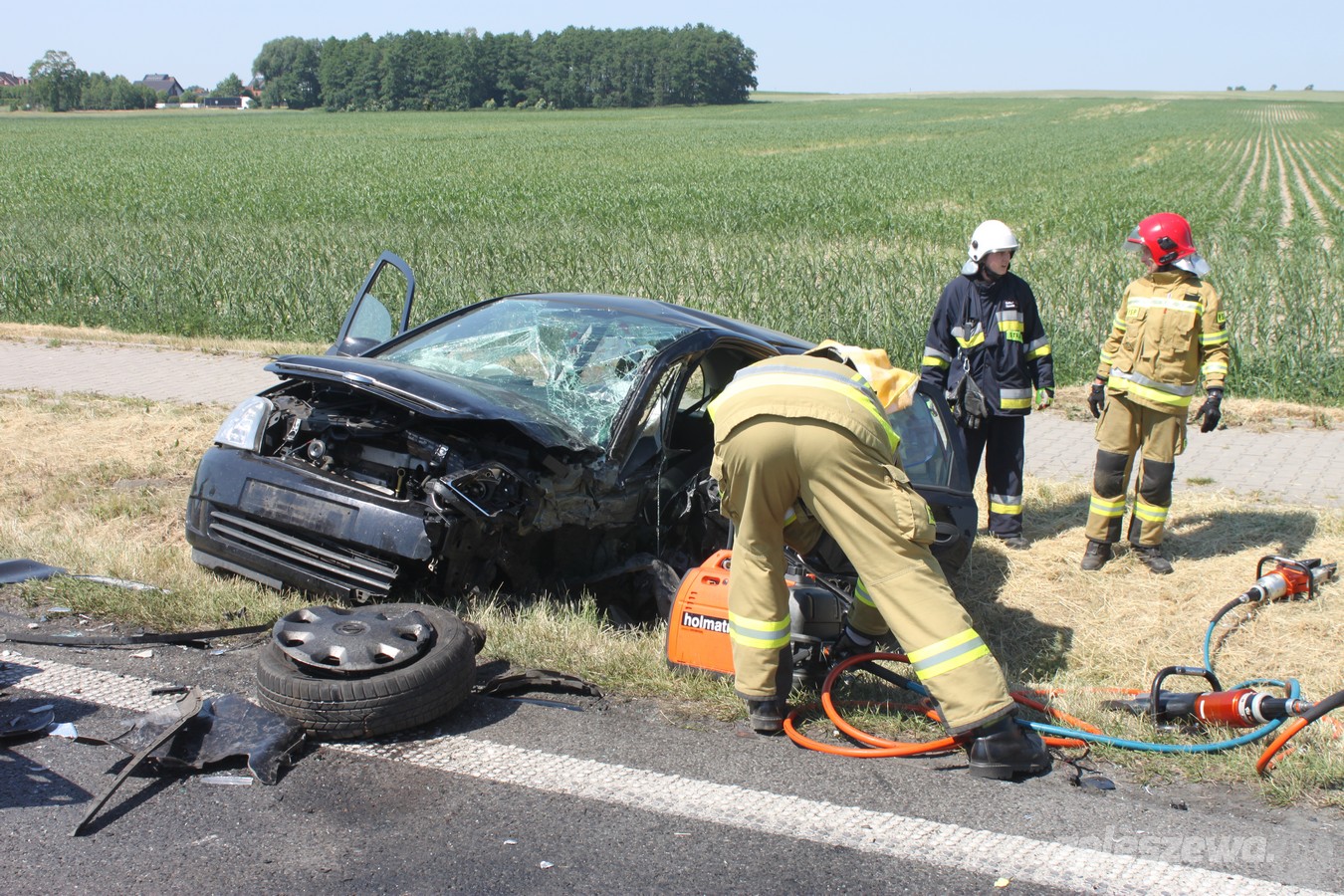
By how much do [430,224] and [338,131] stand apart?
57377 mm

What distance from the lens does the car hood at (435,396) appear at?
4.47 m

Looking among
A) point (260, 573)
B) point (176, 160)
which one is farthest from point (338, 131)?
point (260, 573)

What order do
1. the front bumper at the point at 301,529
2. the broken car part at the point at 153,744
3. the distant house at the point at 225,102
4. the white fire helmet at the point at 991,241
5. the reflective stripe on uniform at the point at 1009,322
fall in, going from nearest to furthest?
the broken car part at the point at 153,744
the front bumper at the point at 301,529
the white fire helmet at the point at 991,241
the reflective stripe on uniform at the point at 1009,322
the distant house at the point at 225,102

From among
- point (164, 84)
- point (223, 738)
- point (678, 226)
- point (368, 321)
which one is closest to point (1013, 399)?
point (368, 321)

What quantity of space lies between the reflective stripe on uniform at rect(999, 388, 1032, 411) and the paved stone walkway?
64.1 inches

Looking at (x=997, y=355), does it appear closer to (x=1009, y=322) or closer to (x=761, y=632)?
(x=1009, y=322)

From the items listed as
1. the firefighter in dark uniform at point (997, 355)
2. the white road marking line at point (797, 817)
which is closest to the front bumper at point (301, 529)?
the white road marking line at point (797, 817)

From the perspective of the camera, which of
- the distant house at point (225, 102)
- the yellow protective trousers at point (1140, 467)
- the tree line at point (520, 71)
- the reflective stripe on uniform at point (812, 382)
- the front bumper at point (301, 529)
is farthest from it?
the distant house at point (225, 102)

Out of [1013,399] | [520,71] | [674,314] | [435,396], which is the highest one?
[520,71]

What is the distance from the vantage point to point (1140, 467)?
19.8 ft

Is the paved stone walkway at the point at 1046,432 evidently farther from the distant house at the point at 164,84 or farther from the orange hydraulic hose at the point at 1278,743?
the distant house at the point at 164,84

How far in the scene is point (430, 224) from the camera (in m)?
20.7

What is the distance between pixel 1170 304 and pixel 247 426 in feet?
14.3

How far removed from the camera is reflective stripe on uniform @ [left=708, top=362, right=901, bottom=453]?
142 inches
